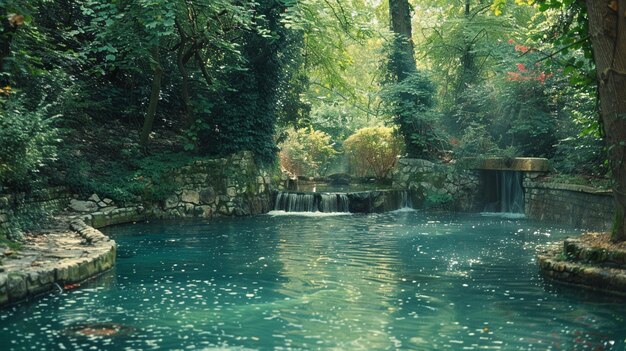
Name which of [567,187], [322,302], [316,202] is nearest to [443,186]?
[316,202]

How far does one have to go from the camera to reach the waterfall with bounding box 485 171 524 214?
19.2 metres

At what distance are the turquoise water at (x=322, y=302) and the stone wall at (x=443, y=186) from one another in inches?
259

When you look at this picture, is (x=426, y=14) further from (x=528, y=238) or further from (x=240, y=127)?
(x=528, y=238)

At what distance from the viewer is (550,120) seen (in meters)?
18.7

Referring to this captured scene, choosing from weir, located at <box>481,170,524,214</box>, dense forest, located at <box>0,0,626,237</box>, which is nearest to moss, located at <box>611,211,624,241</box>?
dense forest, located at <box>0,0,626,237</box>

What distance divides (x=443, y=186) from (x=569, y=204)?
4.77 metres

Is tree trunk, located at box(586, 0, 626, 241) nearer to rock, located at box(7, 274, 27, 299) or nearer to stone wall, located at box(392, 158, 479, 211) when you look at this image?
rock, located at box(7, 274, 27, 299)

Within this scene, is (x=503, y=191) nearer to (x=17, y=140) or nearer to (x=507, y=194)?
(x=507, y=194)

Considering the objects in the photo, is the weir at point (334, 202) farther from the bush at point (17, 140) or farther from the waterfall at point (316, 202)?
the bush at point (17, 140)

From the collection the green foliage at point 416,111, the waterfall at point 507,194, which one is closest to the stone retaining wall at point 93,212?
the green foliage at point 416,111

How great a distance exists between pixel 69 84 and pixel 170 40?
3666 mm

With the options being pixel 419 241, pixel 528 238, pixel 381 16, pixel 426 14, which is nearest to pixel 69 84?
pixel 419 241

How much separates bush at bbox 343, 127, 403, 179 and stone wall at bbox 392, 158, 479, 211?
280 cm

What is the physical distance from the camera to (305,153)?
2622 centimetres
